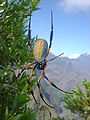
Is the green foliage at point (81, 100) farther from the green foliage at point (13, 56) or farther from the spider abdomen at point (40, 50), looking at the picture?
the spider abdomen at point (40, 50)

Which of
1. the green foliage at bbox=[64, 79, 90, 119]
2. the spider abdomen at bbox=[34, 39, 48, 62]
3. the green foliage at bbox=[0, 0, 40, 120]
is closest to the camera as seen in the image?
the spider abdomen at bbox=[34, 39, 48, 62]

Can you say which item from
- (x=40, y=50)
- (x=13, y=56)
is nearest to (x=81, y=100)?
(x=13, y=56)

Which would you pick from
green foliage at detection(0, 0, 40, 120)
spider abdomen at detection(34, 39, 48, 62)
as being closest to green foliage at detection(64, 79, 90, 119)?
green foliage at detection(0, 0, 40, 120)

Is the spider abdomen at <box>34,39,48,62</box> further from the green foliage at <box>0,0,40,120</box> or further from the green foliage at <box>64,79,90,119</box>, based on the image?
the green foliage at <box>64,79,90,119</box>

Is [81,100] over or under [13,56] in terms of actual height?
under

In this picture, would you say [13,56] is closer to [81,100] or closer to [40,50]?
[40,50]

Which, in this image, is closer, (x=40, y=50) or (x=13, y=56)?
(x=40, y=50)
